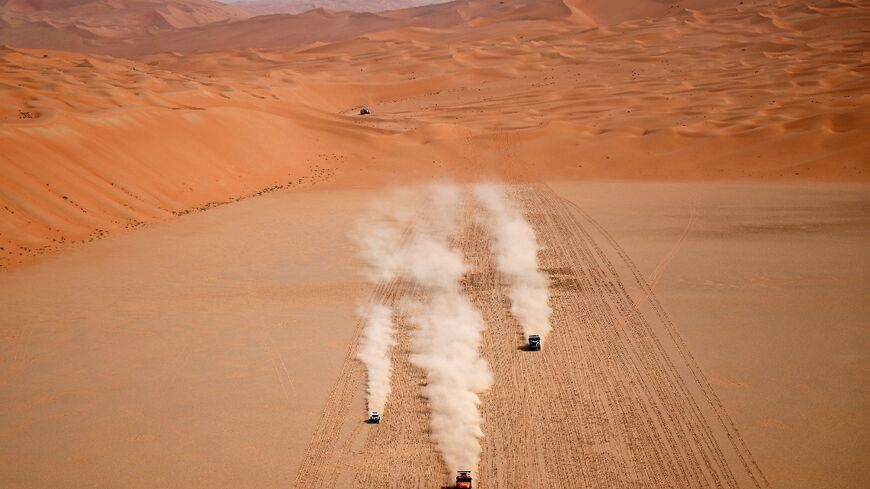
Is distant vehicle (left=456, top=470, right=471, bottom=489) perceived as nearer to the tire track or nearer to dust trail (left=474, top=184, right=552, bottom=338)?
the tire track

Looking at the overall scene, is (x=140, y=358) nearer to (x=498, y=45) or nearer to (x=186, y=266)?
(x=186, y=266)

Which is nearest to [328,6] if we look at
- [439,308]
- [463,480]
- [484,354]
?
[439,308]

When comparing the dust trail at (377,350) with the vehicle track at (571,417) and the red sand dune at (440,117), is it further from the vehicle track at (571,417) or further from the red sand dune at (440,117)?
the red sand dune at (440,117)

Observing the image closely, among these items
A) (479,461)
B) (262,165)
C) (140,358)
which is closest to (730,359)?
(479,461)

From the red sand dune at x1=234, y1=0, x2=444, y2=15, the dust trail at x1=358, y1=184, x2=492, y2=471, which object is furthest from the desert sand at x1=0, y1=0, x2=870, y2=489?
the red sand dune at x1=234, y1=0, x2=444, y2=15

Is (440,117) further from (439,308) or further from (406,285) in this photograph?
(439,308)
